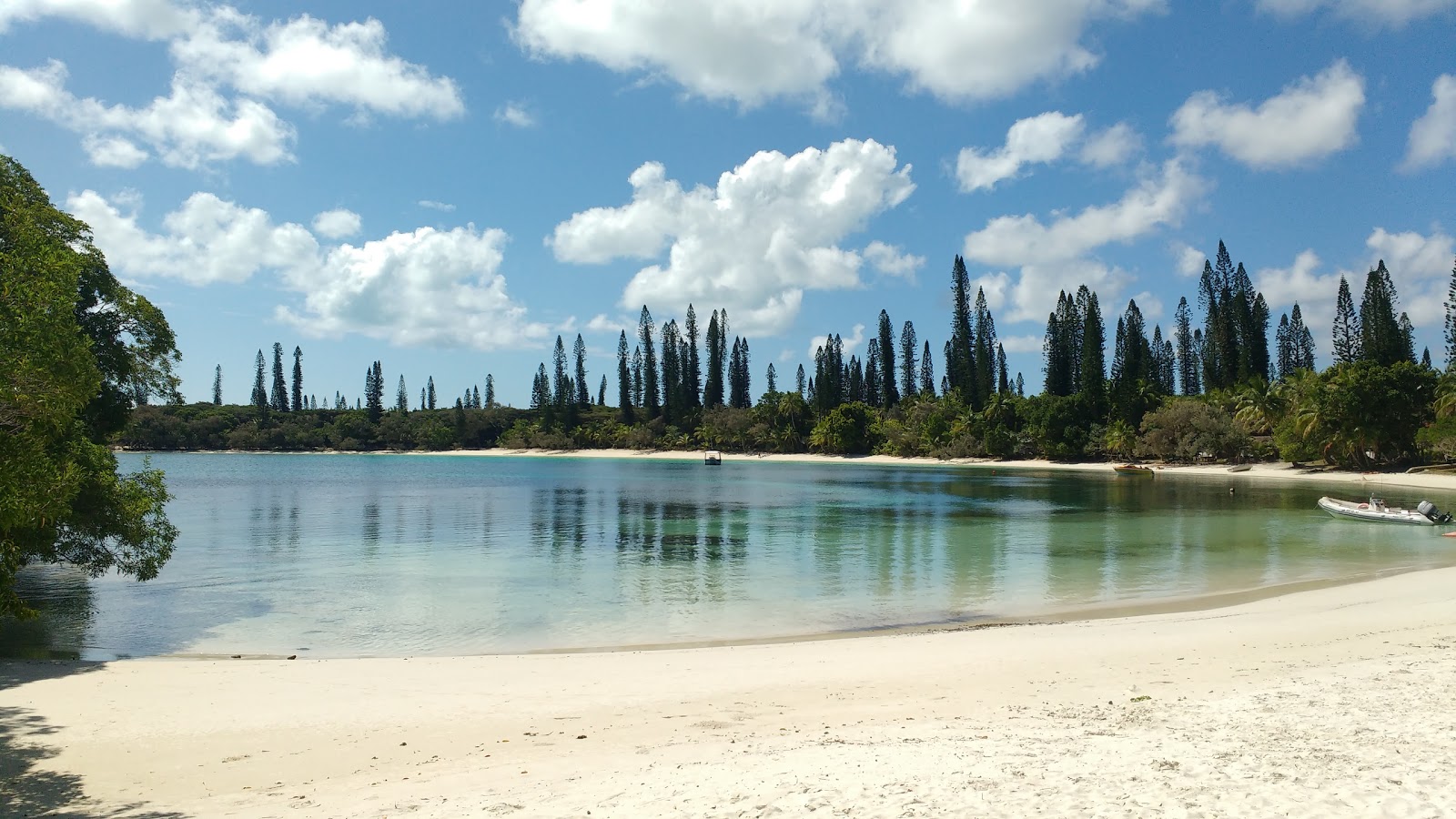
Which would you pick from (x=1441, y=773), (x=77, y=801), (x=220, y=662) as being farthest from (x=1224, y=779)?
(x=220, y=662)

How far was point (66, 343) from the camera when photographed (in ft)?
22.7

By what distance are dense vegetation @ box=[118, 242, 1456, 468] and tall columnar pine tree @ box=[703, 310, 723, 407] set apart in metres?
0.28

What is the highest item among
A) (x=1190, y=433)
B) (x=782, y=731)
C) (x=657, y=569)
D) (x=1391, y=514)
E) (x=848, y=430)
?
(x=848, y=430)

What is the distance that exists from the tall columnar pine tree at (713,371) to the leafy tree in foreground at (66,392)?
103m

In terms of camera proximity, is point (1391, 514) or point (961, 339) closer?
point (1391, 514)

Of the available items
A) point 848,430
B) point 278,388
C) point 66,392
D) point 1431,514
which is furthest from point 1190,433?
point 278,388

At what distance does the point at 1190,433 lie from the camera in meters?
68.1

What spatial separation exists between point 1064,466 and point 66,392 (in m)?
84.5

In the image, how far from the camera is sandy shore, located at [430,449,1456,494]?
46.8 m

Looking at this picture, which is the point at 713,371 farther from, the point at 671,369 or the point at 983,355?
the point at 983,355

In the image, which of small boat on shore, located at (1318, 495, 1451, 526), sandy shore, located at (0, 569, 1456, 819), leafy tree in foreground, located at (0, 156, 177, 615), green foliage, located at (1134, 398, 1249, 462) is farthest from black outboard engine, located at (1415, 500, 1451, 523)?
green foliage, located at (1134, 398, 1249, 462)

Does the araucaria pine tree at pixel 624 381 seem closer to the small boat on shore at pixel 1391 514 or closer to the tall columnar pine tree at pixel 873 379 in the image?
the tall columnar pine tree at pixel 873 379

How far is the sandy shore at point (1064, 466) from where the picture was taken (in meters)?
46.8

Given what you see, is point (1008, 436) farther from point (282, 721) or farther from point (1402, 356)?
point (282, 721)
